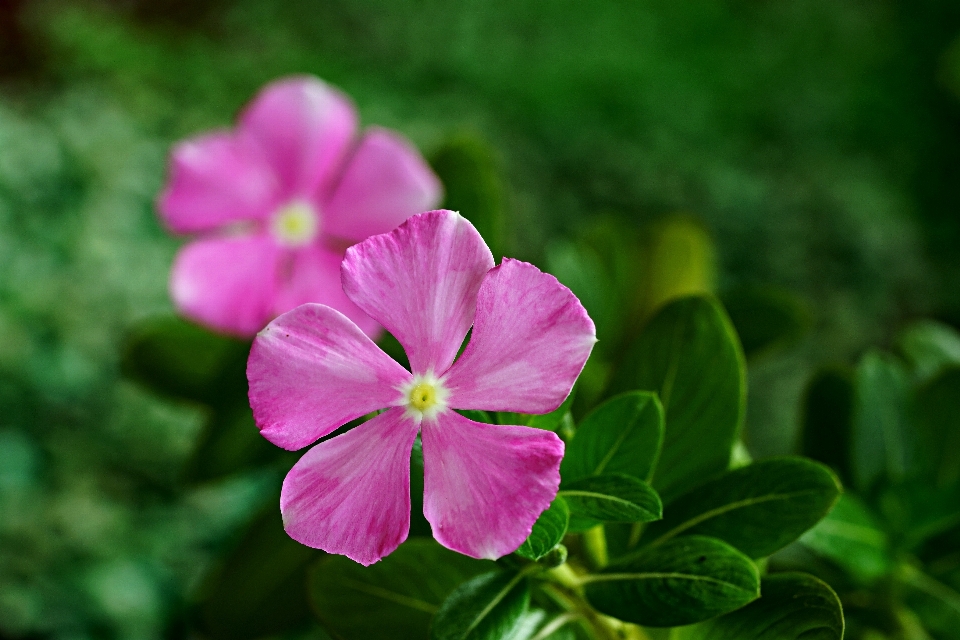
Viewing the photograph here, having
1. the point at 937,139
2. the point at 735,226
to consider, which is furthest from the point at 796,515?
the point at 937,139

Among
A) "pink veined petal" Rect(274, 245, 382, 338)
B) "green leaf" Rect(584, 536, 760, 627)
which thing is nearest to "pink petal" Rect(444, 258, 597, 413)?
"green leaf" Rect(584, 536, 760, 627)

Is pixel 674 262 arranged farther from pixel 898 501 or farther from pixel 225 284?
pixel 225 284

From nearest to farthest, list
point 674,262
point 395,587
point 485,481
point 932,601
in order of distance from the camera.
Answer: point 485,481 → point 395,587 → point 932,601 → point 674,262

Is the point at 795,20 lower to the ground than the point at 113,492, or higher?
higher

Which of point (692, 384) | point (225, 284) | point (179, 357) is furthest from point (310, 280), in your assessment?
point (692, 384)

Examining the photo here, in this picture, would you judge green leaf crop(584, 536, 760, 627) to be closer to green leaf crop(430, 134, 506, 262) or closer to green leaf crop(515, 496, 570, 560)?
green leaf crop(515, 496, 570, 560)

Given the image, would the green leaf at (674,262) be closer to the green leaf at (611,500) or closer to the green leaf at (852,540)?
the green leaf at (852,540)

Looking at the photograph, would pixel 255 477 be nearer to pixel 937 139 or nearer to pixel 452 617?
pixel 452 617
